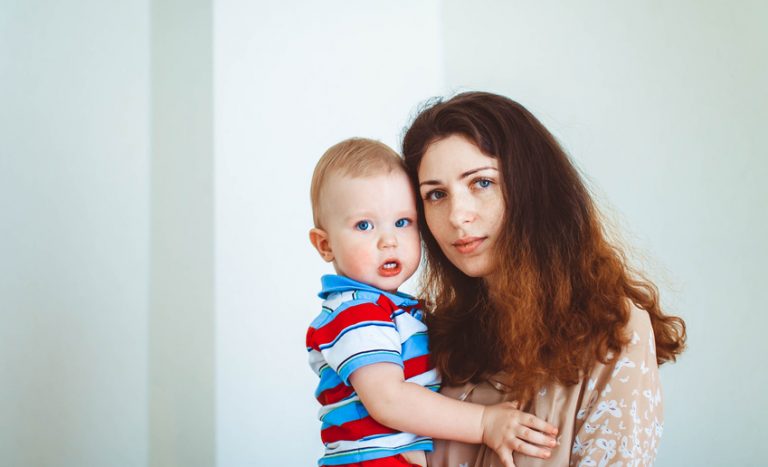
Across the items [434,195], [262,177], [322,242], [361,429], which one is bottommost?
[361,429]

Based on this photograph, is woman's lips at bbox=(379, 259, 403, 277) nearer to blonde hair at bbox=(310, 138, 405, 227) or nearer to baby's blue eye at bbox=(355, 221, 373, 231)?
baby's blue eye at bbox=(355, 221, 373, 231)

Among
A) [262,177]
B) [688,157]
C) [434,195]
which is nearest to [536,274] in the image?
[434,195]

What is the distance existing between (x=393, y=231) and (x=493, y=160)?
270 millimetres

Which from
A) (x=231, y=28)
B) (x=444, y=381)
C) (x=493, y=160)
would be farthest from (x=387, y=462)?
(x=231, y=28)

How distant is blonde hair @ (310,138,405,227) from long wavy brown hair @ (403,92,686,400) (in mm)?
79

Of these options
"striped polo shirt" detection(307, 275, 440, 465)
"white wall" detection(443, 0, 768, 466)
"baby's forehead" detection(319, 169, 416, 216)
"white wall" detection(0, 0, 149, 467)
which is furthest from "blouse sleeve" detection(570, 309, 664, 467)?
"white wall" detection(0, 0, 149, 467)

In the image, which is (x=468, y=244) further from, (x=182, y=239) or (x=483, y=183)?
(x=182, y=239)

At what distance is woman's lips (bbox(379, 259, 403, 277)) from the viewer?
161cm

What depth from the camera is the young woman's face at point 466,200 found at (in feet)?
5.17

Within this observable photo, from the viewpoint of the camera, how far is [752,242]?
326 cm

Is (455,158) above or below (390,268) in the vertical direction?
above

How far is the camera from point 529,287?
1.55 metres

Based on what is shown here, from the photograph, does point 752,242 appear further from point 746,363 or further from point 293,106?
point 293,106

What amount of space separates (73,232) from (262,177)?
819mm
